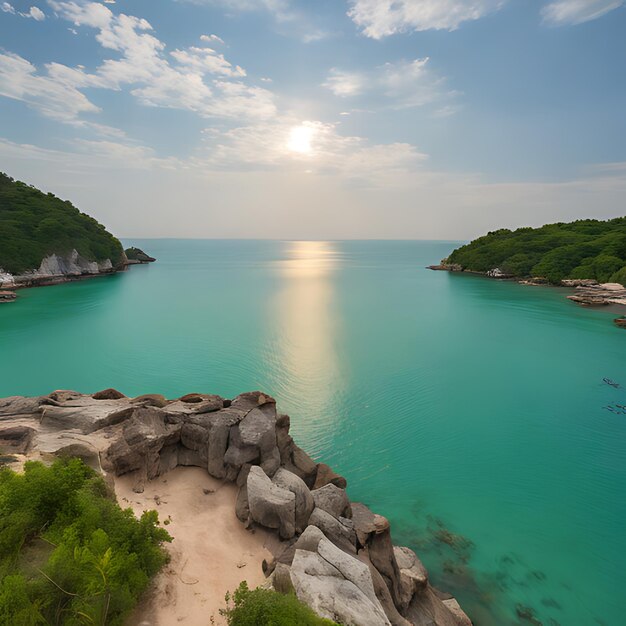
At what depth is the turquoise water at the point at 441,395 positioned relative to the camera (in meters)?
→ 13.7

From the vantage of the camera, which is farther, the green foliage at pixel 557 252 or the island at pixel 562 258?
the green foliage at pixel 557 252

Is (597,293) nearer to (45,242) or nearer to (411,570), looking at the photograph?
(411,570)

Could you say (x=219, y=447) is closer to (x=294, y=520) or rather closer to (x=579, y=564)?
(x=294, y=520)

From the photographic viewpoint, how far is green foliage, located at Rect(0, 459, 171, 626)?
20.3ft

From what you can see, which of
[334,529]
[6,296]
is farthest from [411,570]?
[6,296]

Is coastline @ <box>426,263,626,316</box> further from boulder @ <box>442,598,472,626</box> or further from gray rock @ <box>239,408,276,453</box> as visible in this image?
gray rock @ <box>239,408,276,453</box>

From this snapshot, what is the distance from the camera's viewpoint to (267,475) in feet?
43.8

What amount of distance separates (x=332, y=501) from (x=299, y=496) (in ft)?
4.90

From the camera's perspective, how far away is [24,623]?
5625 millimetres

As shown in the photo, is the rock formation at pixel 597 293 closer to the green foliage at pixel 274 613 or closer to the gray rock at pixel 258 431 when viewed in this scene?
the gray rock at pixel 258 431

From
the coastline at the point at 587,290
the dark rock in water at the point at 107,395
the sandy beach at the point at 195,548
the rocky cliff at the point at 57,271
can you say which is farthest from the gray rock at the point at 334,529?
the rocky cliff at the point at 57,271

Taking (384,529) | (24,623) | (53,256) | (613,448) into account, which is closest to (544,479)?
(613,448)

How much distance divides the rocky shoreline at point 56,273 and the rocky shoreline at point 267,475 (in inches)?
2293

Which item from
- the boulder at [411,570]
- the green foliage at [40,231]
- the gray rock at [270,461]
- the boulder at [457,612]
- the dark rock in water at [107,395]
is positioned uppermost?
the green foliage at [40,231]
